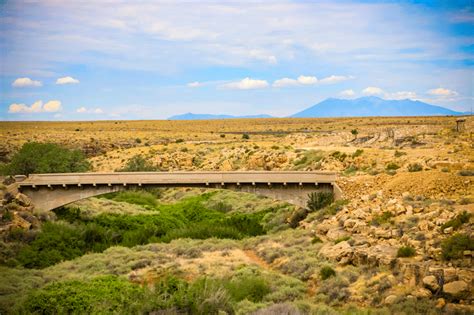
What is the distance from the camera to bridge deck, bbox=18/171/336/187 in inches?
1457

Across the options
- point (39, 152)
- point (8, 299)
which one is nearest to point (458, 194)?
point (8, 299)

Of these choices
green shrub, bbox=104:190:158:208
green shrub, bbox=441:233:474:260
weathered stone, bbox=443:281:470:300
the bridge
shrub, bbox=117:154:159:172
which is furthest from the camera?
shrub, bbox=117:154:159:172

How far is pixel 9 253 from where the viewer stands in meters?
31.0

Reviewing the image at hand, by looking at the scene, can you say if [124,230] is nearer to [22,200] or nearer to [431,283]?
[22,200]

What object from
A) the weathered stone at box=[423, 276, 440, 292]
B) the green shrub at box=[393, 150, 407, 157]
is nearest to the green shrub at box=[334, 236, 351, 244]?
the weathered stone at box=[423, 276, 440, 292]

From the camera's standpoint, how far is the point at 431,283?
20344mm

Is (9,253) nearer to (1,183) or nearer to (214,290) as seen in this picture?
(1,183)

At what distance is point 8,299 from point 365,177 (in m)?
21.8

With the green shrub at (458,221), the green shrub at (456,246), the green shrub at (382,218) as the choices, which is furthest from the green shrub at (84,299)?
the green shrub at (458,221)

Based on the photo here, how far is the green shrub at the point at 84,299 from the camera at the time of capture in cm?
1872

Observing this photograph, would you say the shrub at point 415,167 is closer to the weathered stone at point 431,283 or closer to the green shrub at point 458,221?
the green shrub at point 458,221

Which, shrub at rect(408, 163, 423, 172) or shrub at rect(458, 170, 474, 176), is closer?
shrub at rect(458, 170, 474, 176)

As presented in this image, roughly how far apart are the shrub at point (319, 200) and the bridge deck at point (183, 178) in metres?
0.74

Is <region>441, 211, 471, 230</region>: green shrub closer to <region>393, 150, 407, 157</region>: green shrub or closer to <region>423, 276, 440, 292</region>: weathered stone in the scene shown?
<region>423, 276, 440, 292</region>: weathered stone
